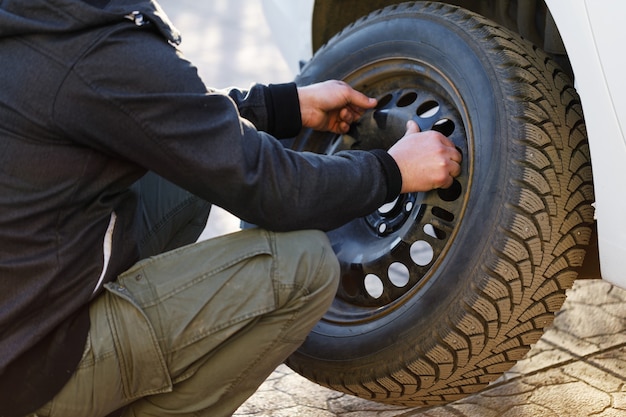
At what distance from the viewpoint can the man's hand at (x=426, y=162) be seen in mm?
1938

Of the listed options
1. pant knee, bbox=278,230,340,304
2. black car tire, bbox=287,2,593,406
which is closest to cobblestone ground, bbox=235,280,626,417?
black car tire, bbox=287,2,593,406

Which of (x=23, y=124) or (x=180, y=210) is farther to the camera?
(x=180, y=210)

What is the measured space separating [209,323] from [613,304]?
5.45ft

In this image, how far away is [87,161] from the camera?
5.41ft

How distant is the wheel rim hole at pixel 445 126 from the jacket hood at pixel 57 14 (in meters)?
0.84

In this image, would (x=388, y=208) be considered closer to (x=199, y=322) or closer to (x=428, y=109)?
(x=428, y=109)

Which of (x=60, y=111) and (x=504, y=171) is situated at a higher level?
(x=504, y=171)

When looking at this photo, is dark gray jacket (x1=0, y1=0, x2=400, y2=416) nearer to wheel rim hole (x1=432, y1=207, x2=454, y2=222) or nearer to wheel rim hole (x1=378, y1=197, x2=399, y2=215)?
wheel rim hole (x1=432, y1=207, x2=454, y2=222)

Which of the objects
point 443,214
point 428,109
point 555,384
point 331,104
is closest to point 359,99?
point 331,104

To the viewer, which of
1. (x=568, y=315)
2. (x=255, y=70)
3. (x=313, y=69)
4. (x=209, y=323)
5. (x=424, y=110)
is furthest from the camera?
(x=255, y=70)

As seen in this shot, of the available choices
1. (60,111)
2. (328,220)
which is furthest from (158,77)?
(328,220)

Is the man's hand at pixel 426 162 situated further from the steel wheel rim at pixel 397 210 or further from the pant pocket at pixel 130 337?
the pant pocket at pixel 130 337

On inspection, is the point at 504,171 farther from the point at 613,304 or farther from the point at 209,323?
the point at 613,304

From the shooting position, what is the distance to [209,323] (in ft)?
5.91
